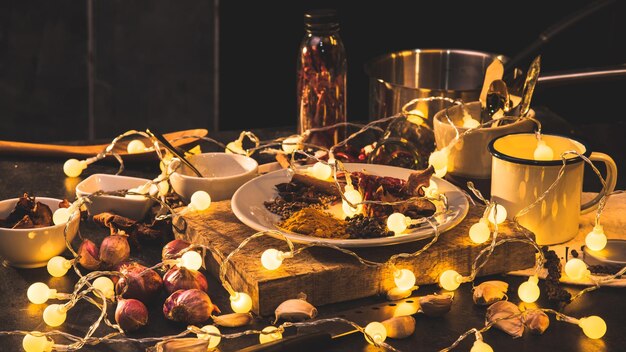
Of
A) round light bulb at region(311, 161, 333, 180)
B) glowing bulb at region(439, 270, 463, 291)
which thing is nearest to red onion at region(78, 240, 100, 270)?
round light bulb at region(311, 161, 333, 180)

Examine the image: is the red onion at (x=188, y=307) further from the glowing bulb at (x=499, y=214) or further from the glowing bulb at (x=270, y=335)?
the glowing bulb at (x=499, y=214)

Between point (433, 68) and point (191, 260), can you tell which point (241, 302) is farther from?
point (433, 68)

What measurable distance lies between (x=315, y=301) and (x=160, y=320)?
0.19 metres

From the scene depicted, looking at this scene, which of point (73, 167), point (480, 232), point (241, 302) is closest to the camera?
point (241, 302)

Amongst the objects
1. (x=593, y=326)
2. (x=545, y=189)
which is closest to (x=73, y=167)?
(x=545, y=189)

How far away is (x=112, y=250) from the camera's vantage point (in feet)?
4.22

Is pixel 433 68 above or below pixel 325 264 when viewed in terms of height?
above

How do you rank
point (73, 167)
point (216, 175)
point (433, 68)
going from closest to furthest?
point (216, 175) → point (73, 167) → point (433, 68)

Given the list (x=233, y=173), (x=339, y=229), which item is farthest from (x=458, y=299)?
(x=233, y=173)

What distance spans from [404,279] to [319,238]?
12cm

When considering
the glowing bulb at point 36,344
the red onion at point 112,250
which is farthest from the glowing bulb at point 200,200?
the glowing bulb at point 36,344

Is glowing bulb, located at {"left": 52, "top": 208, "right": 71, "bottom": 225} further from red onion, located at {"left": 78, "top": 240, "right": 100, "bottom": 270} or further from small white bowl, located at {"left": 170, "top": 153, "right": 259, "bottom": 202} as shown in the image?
small white bowl, located at {"left": 170, "top": 153, "right": 259, "bottom": 202}

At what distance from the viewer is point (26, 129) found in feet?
9.41

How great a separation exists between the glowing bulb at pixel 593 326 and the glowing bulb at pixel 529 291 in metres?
0.09
